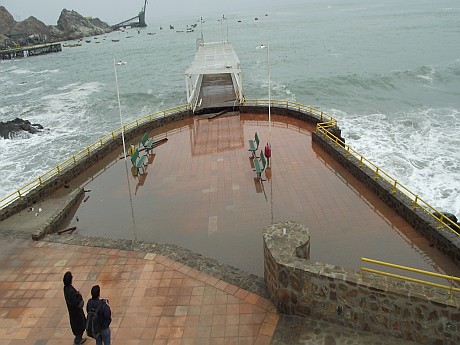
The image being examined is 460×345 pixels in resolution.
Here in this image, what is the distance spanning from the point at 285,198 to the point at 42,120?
28.6 meters

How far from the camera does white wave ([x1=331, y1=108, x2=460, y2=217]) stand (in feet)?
57.0

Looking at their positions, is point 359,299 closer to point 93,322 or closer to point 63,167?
point 93,322

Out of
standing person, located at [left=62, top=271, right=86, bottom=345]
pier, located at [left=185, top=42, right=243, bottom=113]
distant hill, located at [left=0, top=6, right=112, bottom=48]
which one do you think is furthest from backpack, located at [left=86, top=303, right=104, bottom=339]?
distant hill, located at [left=0, top=6, right=112, bottom=48]

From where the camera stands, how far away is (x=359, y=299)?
6.57m

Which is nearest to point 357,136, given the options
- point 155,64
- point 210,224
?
point 210,224

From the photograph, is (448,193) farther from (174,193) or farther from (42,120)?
(42,120)

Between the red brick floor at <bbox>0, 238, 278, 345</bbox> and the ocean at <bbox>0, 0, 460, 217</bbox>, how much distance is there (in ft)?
38.3

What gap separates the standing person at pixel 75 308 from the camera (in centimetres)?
632

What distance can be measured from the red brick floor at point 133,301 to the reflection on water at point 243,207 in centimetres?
142

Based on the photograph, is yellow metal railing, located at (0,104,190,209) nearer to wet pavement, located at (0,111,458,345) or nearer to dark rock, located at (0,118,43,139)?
wet pavement, located at (0,111,458,345)

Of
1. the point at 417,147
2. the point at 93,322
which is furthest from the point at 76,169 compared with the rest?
the point at 417,147

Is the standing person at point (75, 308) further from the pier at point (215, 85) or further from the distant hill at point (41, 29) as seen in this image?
the distant hill at point (41, 29)

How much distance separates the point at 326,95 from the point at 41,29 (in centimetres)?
13308

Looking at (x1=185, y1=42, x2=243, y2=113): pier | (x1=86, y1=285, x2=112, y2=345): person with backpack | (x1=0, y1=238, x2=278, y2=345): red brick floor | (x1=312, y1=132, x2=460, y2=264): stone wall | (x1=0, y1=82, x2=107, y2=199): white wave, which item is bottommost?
(x1=0, y1=82, x2=107, y2=199): white wave
